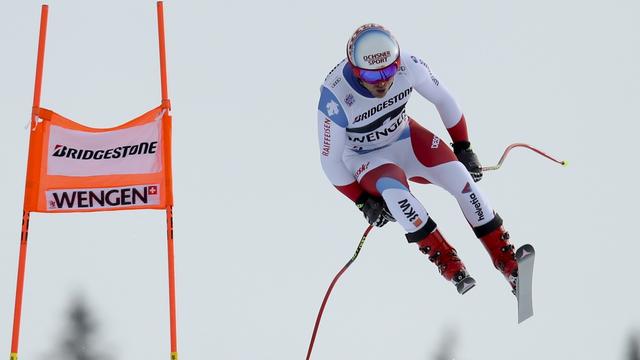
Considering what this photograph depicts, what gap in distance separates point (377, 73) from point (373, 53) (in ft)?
0.57

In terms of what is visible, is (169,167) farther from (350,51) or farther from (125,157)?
(350,51)

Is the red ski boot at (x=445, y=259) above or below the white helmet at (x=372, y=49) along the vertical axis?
below

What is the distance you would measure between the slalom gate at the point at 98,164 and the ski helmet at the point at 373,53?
1.74m

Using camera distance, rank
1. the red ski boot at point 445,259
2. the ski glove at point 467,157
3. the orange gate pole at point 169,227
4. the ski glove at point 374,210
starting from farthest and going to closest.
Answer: the ski glove at point 467,157 → the ski glove at point 374,210 → the red ski boot at point 445,259 → the orange gate pole at point 169,227

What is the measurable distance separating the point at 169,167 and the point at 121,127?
1.94ft

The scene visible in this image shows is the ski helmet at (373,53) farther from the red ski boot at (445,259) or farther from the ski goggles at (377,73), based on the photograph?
Result: the red ski boot at (445,259)

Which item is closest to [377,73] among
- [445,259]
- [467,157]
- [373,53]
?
[373,53]

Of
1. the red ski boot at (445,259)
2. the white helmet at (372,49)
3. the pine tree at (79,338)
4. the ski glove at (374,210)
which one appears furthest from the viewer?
the pine tree at (79,338)

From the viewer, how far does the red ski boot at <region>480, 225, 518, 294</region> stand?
1192 centimetres

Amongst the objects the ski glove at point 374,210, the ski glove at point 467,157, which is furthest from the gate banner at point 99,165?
the ski glove at point 467,157

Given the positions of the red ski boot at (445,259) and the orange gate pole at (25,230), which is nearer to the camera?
the orange gate pole at (25,230)

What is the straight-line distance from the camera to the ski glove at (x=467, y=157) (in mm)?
12375

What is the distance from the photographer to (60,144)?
476 inches

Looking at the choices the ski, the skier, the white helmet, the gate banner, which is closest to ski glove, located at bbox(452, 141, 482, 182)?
the skier
